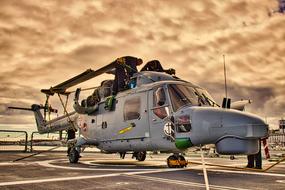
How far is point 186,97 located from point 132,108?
237 centimetres

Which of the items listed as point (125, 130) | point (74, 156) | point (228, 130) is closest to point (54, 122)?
point (74, 156)

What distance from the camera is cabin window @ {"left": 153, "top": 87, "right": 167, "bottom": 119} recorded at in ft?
30.8

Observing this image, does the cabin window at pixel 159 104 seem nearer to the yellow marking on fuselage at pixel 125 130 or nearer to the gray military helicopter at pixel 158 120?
the gray military helicopter at pixel 158 120

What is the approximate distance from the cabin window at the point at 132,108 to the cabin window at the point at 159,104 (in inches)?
32.5

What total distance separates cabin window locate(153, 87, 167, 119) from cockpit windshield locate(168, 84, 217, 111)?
0.34 metres

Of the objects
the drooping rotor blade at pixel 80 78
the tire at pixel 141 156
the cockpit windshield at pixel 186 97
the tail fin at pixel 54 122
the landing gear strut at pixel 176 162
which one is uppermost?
the drooping rotor blade at pixel 80 78

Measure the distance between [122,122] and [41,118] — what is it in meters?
13.3

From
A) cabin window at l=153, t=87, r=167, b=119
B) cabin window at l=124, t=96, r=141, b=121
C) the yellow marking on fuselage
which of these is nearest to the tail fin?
the yellow marking on fuselage

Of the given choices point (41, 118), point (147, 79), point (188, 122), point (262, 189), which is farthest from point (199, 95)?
point (41, 118)

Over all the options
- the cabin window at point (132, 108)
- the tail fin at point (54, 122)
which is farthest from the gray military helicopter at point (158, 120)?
the tail fin at point (54, 122)

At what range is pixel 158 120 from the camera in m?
9.51

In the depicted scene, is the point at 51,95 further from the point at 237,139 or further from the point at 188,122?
the point at 237,139

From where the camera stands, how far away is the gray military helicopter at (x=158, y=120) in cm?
756

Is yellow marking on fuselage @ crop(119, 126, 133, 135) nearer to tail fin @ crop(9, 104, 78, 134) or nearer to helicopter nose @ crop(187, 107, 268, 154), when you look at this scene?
helicopter nose @ crop(187, 107, 268, 154)
